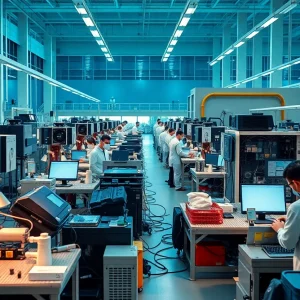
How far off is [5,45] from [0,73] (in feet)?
14.2

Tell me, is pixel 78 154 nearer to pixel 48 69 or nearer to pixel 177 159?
pixel 177 159

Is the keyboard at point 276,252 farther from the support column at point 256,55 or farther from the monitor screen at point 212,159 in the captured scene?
the support column at point 256,55

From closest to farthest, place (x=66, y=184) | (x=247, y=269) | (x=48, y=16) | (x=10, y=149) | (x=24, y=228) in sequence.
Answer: (x=24, y=228) < (x=247, y=269) < (x=10, y=149) < (x=66, y=184) < (x=48, y=16)

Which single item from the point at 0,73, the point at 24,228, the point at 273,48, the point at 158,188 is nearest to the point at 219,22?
the point at 273,48

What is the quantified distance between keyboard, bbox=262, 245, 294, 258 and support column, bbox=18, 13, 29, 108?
712 inches

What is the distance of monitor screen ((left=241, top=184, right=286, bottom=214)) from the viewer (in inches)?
198

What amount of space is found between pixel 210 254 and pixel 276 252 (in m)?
1.39

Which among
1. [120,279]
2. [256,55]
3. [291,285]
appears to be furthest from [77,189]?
[256,55]

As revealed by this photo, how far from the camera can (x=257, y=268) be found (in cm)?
395

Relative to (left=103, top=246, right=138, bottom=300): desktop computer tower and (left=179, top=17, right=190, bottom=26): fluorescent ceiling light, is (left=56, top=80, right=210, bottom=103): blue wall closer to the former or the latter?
(left=179, top=17, right=190, bottom=26): fluorescent ceiling light

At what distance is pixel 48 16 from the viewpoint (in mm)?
23500

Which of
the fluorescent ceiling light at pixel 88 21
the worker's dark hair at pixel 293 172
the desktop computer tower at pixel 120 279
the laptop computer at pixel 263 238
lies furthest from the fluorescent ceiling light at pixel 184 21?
the worker's dark hair at pixel 293 172

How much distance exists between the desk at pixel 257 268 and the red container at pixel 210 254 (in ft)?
3.74

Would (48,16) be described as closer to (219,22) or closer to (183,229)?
(219,22)
